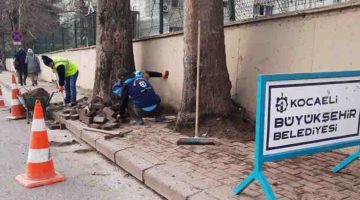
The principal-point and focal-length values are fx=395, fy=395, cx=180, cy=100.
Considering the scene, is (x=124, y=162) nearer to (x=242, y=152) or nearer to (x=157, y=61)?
(x=242, y=152)

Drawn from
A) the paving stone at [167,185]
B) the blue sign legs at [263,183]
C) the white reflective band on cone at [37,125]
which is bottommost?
the paving stone at [167,185]

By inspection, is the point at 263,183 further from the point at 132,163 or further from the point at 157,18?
the point at 157,18

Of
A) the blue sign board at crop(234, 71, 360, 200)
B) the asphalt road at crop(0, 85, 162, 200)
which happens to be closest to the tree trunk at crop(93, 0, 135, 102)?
the asphalt road at crop(0, 85, 162, 200)

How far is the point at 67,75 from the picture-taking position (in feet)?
34.3

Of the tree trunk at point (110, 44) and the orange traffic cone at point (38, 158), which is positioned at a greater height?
the tree trunk at point (110, 44)

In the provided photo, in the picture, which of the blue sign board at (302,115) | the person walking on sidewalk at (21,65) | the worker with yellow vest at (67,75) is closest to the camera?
the blue sign board at (302,115)

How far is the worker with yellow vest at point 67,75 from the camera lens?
10.1m

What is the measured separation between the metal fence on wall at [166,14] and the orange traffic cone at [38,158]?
398cm

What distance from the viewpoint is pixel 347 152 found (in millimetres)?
5223

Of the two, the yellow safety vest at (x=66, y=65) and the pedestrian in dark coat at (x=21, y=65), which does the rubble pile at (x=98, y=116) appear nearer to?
the yellow safety vest at (x=66, y=65)

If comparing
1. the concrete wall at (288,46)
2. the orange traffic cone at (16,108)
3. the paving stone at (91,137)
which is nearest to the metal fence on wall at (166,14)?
the concrete wall at (288,46)

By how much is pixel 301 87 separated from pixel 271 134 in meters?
0.52

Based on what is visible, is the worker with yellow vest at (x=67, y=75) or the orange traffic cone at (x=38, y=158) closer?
the orange traffic cone at (x=38, y=158)

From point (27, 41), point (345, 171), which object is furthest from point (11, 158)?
point (27, 41)
